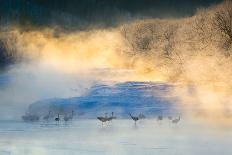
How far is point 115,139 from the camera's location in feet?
84.2

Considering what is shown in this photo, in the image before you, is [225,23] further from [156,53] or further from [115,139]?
[115,139]

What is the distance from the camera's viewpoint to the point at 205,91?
143 feet

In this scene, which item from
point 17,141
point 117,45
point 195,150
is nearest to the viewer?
point 195,150

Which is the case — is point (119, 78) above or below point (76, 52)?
below

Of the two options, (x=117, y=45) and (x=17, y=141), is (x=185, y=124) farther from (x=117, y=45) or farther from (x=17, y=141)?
(x=117, y=45)

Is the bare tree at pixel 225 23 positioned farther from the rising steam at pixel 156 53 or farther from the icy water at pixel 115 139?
the icy water at pixel 115 139

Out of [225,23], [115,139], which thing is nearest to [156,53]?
[225,23]

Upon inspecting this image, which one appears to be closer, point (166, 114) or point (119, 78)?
point (166, 114)

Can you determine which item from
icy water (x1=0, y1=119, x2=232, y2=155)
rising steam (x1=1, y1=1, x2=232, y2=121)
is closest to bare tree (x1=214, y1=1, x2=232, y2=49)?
rising steam (x1=1, y1=1, x2=232, y2=121)

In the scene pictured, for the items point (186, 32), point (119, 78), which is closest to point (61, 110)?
point (119, 78)

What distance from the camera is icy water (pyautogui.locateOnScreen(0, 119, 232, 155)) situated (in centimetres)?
2272

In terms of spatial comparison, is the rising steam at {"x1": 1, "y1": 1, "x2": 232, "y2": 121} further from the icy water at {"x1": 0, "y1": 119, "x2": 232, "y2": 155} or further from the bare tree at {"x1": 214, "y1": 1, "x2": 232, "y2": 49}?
the icy water at {"x1": 0, "y1": 119, "x2": 232, "y2": 155}

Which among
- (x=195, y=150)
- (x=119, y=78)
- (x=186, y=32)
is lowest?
(x=195, y=150)

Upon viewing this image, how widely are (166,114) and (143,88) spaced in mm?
6798
